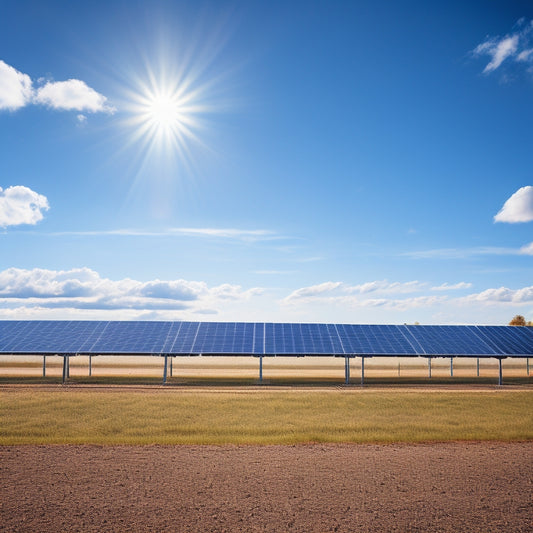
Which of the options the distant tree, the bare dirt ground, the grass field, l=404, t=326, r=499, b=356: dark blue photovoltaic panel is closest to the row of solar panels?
l=404, t=326, r=499, b=356: dark blue photovoltaic panel

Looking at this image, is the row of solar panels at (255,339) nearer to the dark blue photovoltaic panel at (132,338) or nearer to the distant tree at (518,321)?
the dark blue photovoltaic panel at (132,338)

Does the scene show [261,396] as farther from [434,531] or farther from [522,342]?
[522,342]

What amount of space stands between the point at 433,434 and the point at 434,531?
9.16 m

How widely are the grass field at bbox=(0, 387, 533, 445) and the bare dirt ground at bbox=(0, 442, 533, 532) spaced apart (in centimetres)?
146

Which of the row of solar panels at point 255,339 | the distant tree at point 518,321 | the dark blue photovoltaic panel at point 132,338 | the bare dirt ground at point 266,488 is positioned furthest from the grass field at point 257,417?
the distant tree at point 518,321

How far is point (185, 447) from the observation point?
15375 mm

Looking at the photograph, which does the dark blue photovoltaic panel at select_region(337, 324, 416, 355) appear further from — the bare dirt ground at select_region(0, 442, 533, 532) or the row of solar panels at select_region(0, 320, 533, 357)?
the bare dirt ground at select_region(0, 442, 533, 532)

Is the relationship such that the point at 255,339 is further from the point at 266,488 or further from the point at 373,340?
the point at 266,488

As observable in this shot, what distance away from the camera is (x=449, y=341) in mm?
39875

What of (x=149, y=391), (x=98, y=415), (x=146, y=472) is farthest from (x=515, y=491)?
(x=149, y=391)

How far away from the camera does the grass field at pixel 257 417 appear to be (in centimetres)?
1695

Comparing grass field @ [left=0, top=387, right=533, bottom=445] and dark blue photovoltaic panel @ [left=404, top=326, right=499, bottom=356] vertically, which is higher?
dark blue photovoltaic panel @ [left=404, top=326, right=499, bottom=356]

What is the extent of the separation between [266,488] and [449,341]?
106ft

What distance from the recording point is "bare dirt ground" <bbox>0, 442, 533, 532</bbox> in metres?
9.20
